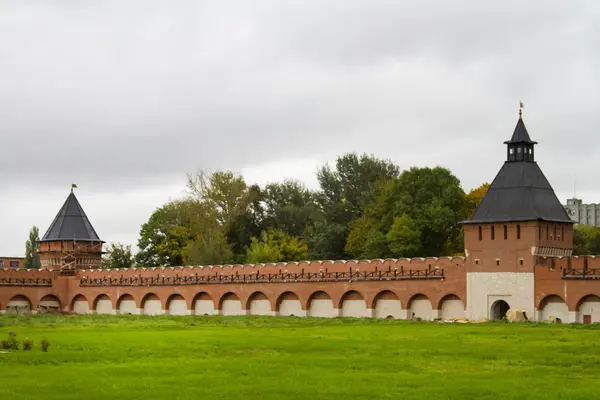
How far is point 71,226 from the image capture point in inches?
3578

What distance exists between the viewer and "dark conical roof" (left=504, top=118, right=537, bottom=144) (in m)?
63.4

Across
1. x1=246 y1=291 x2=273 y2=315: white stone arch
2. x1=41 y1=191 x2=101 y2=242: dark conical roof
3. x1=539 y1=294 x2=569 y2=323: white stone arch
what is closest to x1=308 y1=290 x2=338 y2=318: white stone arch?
x1=246 y1=291 x2=273 y2=315: white stone arch

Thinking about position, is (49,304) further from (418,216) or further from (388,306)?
(388,306)

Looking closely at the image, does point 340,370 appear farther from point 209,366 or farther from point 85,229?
point 85,229

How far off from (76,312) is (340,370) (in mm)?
61989

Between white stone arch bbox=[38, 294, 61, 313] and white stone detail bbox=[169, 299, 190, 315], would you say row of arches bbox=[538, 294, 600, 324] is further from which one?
white stone arch bbox=[38, 294, 61, 313]

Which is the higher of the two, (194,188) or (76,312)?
(194,188)

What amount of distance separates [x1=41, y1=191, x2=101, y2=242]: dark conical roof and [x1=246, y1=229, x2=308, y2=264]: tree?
43.9 ft

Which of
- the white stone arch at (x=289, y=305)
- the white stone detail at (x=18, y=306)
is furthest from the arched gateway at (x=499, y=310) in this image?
the white stone detail at (x=18, y=306)

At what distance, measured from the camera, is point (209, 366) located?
29.8m

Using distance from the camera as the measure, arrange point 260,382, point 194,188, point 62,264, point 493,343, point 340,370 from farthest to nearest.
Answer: point 194,188, point 62,264, point 493,343, point 340,370, point 260,382

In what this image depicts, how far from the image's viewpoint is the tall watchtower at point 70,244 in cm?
9025

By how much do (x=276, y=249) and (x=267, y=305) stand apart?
1661 centimetres

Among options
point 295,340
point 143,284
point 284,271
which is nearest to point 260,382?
point 295,340
